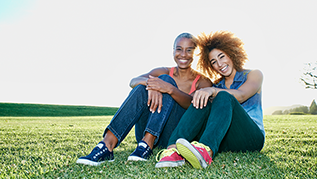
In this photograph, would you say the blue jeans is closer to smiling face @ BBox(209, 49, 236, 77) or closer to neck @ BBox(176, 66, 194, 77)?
smiling face @ BBox(209, 49, 236, 77)

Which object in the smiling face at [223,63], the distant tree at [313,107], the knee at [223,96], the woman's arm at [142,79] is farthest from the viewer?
the distant tree at [313,107]

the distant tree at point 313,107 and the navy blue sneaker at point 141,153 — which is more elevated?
the navy blue sneaker at point 141,153

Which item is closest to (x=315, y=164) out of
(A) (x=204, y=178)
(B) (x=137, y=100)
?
(A) (x=204, y=178)

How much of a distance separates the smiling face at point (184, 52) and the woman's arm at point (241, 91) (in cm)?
105

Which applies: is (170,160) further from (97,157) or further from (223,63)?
(223,63)

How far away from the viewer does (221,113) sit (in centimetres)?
209

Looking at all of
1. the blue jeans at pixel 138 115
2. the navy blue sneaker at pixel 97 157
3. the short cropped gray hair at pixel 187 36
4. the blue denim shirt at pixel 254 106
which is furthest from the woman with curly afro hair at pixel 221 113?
the navy blue sneaker at pixel 97 157

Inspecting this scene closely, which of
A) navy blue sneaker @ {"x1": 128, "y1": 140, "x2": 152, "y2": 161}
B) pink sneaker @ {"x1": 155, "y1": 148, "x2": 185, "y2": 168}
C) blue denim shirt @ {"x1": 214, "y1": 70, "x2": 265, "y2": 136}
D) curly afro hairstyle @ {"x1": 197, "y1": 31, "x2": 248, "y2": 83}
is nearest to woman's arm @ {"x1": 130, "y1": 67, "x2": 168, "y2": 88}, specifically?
curly afro hairstyle @ {"x1": 197, "y1": 31, "x2": 248, "y2": 83}

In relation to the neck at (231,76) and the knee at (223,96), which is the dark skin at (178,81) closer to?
the neck at (231,76)

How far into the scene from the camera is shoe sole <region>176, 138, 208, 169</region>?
1.80 meters

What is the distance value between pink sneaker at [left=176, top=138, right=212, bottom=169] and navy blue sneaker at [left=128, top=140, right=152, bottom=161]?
63 centimetres

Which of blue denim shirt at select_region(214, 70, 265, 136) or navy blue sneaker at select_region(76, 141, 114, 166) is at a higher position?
blue denim shirt at select_region(214, 70, 265, 136)

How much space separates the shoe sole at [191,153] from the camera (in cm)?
180

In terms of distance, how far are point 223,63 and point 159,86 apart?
3.42 feet
